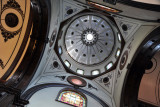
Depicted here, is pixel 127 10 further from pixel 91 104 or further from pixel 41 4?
pixel 91 104

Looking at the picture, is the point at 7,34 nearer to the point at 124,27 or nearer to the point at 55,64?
the point at 55,64

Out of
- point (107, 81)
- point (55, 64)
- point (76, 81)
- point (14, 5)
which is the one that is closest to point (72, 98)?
point (76, 81)

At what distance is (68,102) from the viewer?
820cm

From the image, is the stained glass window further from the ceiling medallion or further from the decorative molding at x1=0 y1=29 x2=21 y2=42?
the ceiling medallion

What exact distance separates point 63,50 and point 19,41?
13.9ft

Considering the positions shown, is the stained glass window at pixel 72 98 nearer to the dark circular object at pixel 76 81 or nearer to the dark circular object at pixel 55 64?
the dark circular object at pixel 76 81

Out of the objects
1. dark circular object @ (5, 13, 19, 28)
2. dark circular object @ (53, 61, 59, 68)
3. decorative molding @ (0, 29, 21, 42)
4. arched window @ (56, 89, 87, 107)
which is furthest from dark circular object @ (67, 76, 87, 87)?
dark circular object @ (5, 13, 19, 28)

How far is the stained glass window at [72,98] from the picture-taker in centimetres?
829

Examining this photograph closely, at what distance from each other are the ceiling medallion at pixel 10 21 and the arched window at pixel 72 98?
4.61m

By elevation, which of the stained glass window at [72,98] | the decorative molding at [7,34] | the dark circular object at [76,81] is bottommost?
the stained glass window at [72,98]

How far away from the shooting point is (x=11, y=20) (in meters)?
8.72

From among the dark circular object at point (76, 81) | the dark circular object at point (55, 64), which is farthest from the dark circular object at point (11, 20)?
the dark circular object at point (76, 81)

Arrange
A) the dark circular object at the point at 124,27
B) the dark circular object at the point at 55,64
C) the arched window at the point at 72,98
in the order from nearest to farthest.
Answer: the arched window at the point at 72,98 → the dark circular object at the point at 124,27 → the dark circular object at the point at 55,64

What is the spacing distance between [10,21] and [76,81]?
599 cm
